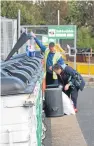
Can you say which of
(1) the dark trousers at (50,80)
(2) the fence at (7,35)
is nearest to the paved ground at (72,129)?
(1) the dark trousers at (50,80)

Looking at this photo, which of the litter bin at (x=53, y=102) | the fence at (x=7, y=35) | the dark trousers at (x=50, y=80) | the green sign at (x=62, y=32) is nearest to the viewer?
the litter bin at (x=53, y=102)

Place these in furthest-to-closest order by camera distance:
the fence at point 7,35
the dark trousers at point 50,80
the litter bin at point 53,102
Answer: the fence at point 7,35 → the dark trousers at point 50,80 → the litter bin at point 53,102

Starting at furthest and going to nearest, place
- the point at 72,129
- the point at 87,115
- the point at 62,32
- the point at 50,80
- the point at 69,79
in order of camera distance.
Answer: the point at 62,32, the point at 50,80, the point at 69,79, the point at 87,115, the point at 72,129

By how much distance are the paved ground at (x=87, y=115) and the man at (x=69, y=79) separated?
0.39 meters

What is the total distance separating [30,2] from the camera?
196 ft

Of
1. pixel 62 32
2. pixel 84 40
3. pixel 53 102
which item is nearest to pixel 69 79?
pixel 53 102

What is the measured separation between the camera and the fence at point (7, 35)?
11.6m

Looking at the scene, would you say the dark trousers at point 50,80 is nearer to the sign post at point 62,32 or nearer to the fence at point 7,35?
the fence at point 7,35

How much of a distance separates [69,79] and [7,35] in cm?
283

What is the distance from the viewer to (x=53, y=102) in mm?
7613

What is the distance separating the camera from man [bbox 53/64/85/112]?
1012 centimetres

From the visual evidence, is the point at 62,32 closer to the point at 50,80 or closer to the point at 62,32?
the point at 62,32

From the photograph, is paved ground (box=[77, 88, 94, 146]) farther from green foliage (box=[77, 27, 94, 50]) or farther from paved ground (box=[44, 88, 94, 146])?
green foliage (box=[77, 27, 94, 50])

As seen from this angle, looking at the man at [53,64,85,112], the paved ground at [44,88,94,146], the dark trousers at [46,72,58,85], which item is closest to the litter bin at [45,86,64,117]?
the paved ground at [44,88,94,146]
